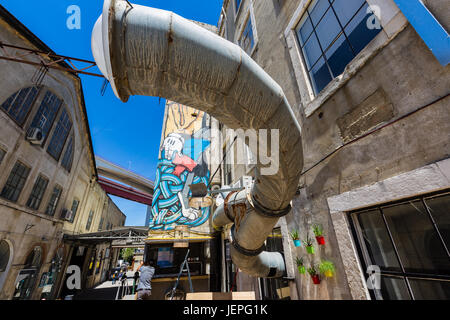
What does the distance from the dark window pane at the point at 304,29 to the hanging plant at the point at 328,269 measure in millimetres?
4861

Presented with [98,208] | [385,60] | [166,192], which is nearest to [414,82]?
[385,60]

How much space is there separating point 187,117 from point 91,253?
17497 mm

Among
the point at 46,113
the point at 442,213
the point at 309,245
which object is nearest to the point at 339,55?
the point at 442,213

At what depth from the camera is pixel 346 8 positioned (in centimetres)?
361

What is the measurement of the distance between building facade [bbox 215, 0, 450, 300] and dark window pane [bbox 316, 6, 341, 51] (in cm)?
2

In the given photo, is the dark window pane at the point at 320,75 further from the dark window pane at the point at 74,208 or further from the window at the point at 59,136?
the dark window pane at the point at 74,208

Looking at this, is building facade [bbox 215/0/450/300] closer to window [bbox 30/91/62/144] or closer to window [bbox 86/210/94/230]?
window [bbox 30/91/62/144]

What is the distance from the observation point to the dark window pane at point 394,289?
234 cm

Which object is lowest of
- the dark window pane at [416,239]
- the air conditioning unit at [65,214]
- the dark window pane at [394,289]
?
the dark window pane at [394,289]

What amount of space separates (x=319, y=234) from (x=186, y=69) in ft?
10.9

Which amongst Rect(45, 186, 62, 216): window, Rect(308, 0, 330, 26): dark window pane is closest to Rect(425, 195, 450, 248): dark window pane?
Rect(308, 0, 330, 26): dark window pane

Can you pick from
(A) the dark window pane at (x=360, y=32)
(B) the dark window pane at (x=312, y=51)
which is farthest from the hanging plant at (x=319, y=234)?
(B) the dark window pane at (x=312, y=51)

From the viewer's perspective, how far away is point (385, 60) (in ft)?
8.84

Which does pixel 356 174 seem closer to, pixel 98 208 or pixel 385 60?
pixel 385 60
